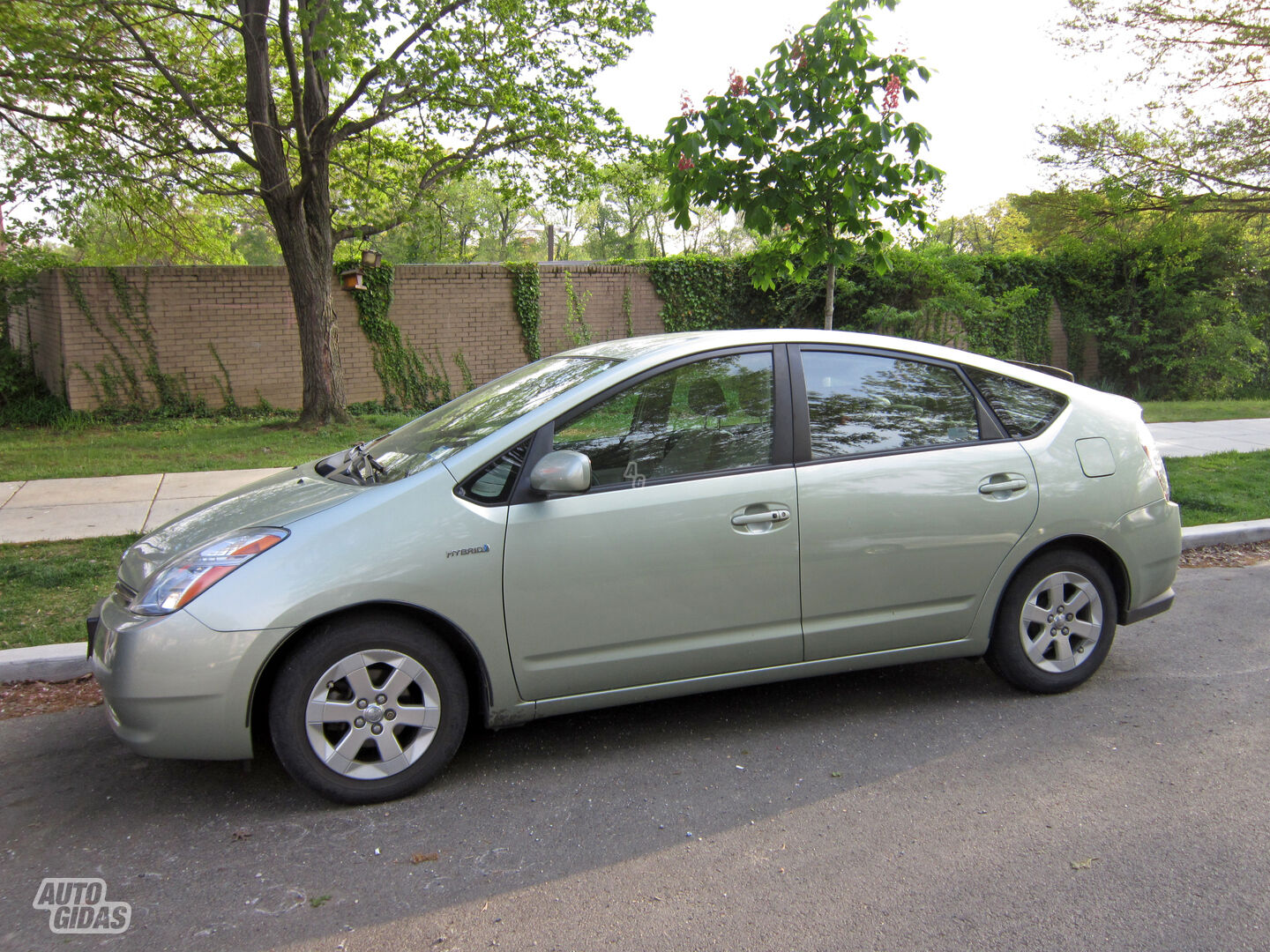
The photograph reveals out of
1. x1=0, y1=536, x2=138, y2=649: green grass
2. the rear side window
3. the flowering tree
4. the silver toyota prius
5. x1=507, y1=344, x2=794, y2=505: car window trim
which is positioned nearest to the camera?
the silver toyota prius

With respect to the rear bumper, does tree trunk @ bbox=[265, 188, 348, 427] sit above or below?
above

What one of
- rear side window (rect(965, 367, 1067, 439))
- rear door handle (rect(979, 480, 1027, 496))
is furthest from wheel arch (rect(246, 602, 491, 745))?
rear side window (rect(965, 367, 1067, 439))

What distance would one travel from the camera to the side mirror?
3.45 meters

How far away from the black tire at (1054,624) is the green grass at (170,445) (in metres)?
7.73

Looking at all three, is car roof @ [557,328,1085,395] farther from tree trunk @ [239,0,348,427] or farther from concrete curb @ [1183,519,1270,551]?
tree trunk @ [239,0,348,427]

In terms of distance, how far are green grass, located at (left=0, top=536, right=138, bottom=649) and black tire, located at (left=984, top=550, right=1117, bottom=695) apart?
4.64 m

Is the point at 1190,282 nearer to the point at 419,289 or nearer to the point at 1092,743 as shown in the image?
the point at 419,289

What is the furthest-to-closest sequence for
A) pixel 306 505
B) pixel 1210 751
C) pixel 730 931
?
1. pixel 1210 751
2. pixel 306 505
3. pixel 730 931

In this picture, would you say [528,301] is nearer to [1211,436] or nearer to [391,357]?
[391,357]

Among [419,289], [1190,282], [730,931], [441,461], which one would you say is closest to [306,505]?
[441,461]

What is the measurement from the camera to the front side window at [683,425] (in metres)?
3.74

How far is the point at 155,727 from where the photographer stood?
3.25 metres

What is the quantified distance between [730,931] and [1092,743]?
2027 millimetres

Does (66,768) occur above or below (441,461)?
below
